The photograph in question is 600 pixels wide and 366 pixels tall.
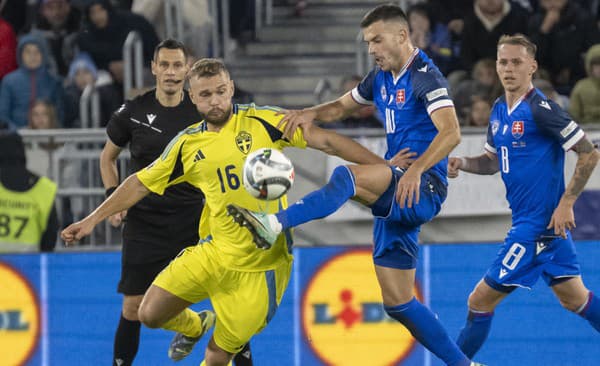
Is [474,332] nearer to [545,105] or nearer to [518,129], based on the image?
[518,129]

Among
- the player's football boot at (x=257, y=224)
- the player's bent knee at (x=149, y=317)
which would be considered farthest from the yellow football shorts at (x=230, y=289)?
the player's football boot at (x=257, y=224)

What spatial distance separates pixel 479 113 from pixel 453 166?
265 cm

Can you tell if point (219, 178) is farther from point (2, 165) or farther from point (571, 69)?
point (571, 69)

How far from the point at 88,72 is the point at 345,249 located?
427 centimetres

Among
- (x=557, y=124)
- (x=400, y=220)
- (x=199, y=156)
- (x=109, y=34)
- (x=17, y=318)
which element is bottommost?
(x=17, y=318)

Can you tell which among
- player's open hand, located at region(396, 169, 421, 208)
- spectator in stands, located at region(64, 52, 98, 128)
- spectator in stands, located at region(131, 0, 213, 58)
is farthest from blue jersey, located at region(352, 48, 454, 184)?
spectator in stands, located at region(131, 0, 213, 58)

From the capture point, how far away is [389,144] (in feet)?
24.1

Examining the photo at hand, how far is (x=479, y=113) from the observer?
10.4 metres

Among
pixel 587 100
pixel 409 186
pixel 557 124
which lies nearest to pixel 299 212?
pixel 409 186

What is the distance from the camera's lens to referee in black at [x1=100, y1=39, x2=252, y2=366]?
26.7ft

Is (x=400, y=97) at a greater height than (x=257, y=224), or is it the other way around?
(x=400, y=97)

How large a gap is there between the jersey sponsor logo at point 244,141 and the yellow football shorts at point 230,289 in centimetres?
67

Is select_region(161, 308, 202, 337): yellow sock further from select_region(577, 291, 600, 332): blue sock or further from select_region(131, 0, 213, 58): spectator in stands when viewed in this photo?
select_region(131, 0, 213, 58): spectator in stands

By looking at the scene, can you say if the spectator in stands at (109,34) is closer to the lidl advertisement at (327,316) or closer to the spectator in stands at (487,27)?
the spectator in stands at (487,27)
